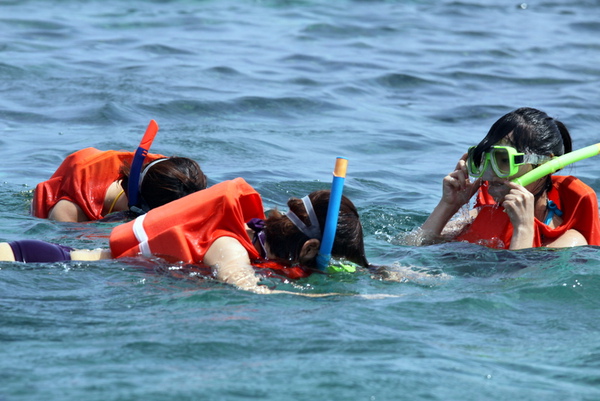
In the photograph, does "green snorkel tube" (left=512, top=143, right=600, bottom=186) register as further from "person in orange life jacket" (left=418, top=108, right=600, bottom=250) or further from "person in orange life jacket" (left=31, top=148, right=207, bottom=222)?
"person in orange life jacket" (left=31, top=148, right=207, bottom=222)

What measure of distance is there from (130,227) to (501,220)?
2334mm

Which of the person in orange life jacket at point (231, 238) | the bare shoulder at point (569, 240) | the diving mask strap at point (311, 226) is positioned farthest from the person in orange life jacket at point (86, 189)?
the bare shoulder at point (569, 240)

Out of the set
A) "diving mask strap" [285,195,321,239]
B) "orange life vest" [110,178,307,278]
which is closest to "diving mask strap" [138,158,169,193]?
"orange life vest" [110,178,307,278]

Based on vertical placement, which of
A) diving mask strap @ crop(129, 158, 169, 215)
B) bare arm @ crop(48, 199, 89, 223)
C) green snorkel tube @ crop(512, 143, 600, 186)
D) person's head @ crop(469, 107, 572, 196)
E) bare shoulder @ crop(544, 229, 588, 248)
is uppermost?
person's head @ crop(469, 107, 572, 196)

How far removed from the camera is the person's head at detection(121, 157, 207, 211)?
5.39m

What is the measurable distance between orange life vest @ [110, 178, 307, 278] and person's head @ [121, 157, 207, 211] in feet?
2.44

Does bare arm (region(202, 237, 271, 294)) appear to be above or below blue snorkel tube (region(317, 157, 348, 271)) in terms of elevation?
below

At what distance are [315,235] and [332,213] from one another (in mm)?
278

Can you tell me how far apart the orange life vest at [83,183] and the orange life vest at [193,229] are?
1.66 m

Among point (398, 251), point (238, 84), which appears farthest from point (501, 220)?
point (238, 84)

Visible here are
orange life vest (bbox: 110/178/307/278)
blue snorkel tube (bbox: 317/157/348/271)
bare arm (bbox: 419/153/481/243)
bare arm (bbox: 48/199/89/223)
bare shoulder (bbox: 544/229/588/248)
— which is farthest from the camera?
bare arm (bbox: 48/199/89/223)

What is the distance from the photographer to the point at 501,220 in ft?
18.2

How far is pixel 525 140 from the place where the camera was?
16.9 ft

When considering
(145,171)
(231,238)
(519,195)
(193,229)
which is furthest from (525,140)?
(145,171)
